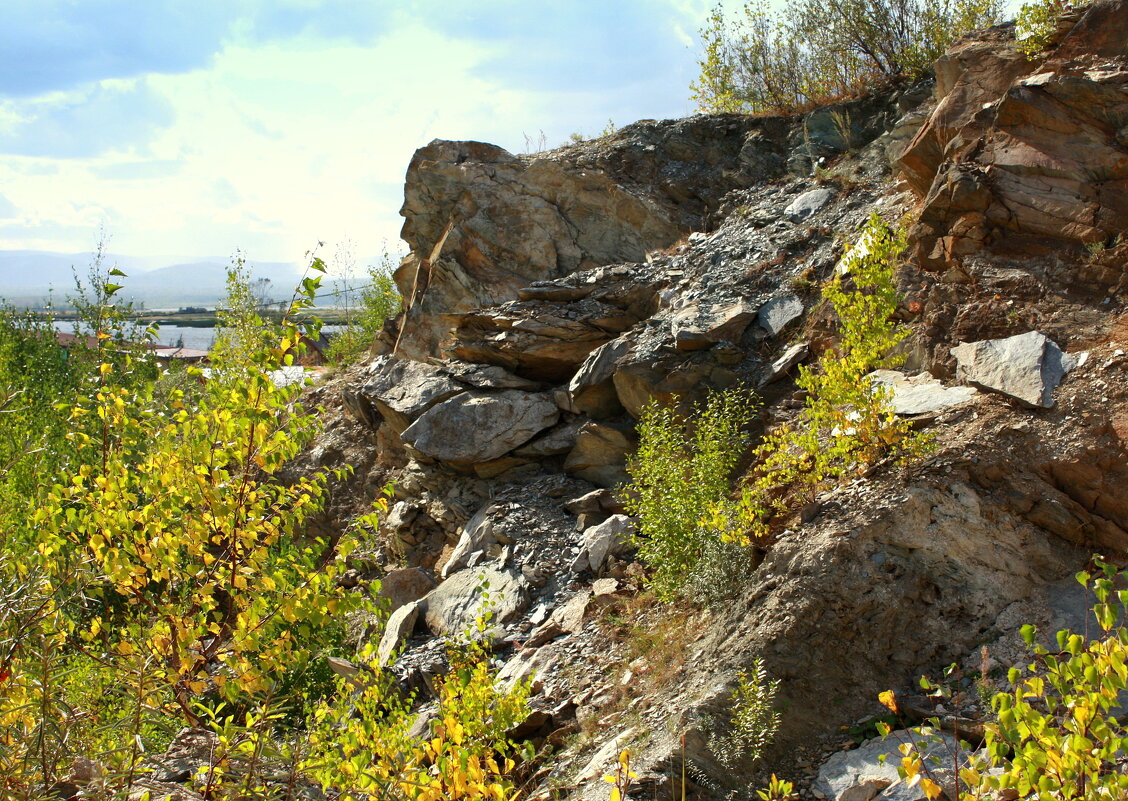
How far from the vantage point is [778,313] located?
362 inches

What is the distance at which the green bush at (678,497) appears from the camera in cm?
648

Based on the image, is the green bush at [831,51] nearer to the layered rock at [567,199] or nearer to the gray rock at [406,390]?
the layered rock at [567,199]

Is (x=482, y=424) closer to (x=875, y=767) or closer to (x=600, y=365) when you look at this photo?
(x=600, y=365)

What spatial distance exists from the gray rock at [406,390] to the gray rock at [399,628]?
10.6ft

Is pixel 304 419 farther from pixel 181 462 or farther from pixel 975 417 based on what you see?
pixel 975 417

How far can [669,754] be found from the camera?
476 cm

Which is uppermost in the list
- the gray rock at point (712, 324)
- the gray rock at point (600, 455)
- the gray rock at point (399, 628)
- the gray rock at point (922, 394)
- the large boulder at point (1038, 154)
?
the large boulder at point (1038, 154)

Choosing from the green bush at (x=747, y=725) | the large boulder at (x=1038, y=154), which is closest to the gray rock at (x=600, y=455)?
the large boulder at (x=1038, y=154)

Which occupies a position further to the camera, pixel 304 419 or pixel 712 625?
pixel 712 625

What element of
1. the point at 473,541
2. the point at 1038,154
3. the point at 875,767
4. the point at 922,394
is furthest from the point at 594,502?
the point at 1038,154

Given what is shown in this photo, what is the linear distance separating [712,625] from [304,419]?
11.2 ft

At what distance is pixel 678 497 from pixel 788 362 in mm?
2545

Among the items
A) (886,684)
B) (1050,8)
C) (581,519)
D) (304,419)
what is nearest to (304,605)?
(304,419)

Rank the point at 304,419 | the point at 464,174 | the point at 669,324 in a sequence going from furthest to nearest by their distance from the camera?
1. the point at 464,174
2. the point at 669,324
3. the point at 304,419
